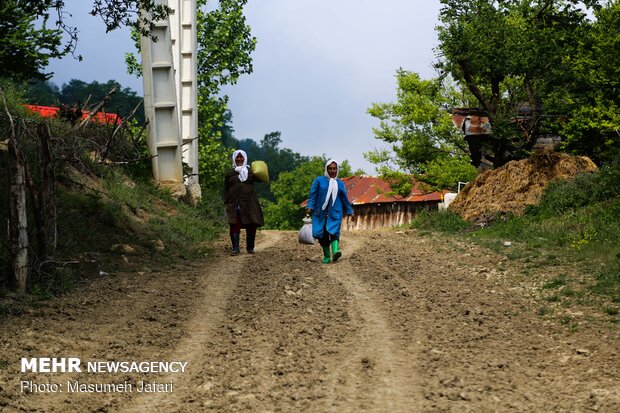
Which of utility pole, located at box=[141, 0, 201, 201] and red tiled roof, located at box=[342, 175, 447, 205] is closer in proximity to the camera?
utility pole, located at box=[141, 0, 201, 201]

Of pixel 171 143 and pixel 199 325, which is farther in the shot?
pixel 171 143

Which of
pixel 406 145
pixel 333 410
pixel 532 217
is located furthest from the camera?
pixel 406 145

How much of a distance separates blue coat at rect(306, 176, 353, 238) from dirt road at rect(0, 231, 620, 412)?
1637 mm

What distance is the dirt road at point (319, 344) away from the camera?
20.4 feet

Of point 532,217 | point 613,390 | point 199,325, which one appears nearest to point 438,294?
point 199,325

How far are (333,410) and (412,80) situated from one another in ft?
106

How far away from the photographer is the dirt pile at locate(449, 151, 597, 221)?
71.6ft

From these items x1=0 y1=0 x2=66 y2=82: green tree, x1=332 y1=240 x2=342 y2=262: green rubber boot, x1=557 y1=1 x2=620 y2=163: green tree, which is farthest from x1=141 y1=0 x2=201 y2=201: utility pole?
x1=557 y1=1 x2=620 y2=163: green tree

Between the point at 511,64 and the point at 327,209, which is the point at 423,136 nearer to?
the point at 511,64

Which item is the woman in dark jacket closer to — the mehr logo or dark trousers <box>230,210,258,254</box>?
dark trousers <box>230,210,258,254</box>

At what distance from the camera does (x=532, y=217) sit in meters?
19.8

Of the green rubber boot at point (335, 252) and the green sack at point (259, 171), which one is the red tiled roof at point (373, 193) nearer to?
the green sack at point (259, 171)

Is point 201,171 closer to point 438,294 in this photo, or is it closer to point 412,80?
point 412,80

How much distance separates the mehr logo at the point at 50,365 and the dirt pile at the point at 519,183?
15464mm
